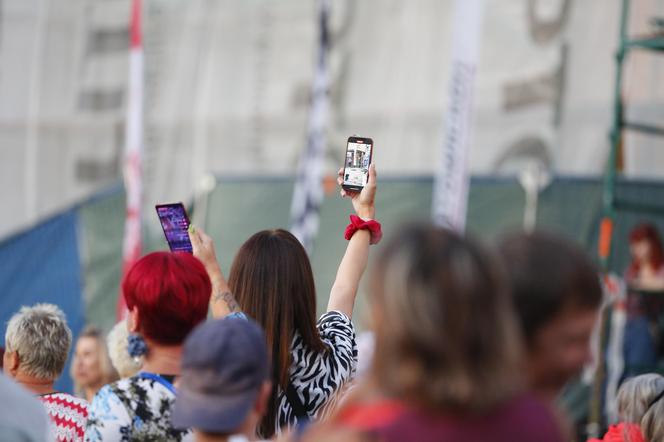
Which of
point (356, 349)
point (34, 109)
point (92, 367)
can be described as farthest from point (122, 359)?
point (34, 109)

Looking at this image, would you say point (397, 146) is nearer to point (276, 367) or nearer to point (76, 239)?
point (76, 239)

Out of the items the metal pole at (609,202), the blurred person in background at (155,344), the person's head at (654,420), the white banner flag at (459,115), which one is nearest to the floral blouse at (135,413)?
the blurred person in background at (155,344)

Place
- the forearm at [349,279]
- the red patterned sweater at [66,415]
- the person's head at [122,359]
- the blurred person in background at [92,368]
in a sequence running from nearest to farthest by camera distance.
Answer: the red patterned sweater at [66,415], the forearm at [349,279], the person's head at [122,359], the blurred person in background at [92,368]

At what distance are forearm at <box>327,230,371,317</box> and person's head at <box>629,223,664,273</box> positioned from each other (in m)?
4.24

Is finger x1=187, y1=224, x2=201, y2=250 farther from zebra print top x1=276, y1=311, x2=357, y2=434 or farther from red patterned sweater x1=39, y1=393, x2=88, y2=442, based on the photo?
red patterned sweater x1=39, y1=393, x2=88, y2=442

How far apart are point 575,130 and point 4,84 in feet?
17.0

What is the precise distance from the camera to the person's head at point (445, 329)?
67.5 inches

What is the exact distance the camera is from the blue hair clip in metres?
2.57

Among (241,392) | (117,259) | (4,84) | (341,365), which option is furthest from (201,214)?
(241,392)

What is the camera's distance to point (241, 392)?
2.10 metres

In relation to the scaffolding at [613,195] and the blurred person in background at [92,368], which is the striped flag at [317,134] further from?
the blurred person in background at [92,368]

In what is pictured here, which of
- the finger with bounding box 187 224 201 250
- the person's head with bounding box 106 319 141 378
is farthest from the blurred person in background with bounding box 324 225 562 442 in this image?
the person's head with bounding box 106 319 141 378

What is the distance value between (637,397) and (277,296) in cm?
129

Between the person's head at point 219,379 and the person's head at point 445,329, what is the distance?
0.41 m
